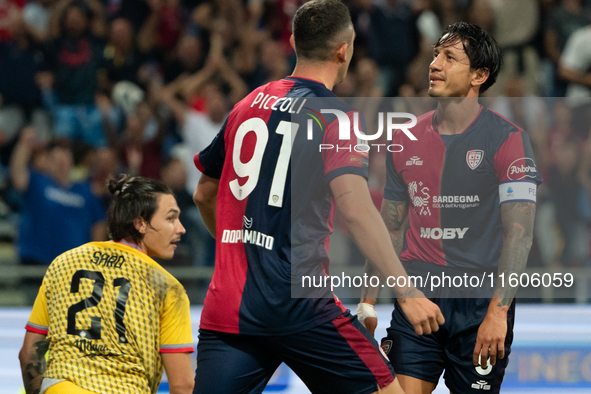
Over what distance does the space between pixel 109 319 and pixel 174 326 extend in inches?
11.0

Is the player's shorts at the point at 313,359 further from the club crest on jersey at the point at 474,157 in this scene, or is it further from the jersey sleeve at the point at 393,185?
the club crest on jersey at the point at 474,157

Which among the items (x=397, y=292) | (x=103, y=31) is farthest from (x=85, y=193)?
(x=397, y=292)

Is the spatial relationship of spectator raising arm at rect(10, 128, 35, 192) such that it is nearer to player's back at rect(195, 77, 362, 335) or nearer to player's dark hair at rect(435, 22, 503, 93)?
player's back at rect(195, 77, 362, 335)

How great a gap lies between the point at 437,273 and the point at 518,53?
19.5ft

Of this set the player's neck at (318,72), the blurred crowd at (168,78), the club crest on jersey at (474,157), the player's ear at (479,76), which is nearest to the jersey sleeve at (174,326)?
the player's neck at (318,72)

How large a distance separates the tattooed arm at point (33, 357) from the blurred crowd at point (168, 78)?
4004mm

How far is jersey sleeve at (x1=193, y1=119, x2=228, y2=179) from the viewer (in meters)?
2.88

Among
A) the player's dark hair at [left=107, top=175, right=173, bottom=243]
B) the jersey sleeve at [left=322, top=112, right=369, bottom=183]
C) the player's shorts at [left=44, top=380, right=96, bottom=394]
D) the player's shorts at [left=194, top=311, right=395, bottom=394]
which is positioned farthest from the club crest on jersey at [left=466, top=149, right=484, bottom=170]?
the player's shorts at [left=44, top=380, right=96, bottom=394]

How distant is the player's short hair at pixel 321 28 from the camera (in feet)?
8.89

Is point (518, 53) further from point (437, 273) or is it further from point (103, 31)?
point (437, 273)

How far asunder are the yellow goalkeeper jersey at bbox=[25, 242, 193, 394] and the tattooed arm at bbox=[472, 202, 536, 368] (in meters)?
1.24

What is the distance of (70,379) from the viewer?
261 centimetres

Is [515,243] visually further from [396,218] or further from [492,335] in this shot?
[396,218]

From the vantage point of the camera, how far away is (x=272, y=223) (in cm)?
260
